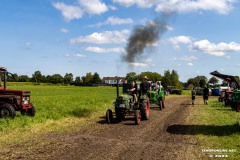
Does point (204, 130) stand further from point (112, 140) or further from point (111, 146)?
point (111, 146)

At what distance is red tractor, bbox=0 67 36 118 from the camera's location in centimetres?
1428

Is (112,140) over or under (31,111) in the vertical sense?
under

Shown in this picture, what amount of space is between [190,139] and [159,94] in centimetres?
1277

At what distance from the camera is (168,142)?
9.95 meters

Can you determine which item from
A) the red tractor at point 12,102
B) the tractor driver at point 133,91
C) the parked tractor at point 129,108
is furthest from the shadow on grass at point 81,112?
the tractor driver at point 133,91

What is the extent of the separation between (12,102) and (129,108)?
539 cm

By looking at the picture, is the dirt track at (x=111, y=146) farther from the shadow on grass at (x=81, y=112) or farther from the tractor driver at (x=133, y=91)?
the shadow on grass at (x=81, y=112)

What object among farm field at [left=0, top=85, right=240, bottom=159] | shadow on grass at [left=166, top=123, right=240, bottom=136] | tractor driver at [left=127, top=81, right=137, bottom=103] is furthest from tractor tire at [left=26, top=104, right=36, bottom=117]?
shadow on grass at [left=166, top=123, right=240, bottom=136]

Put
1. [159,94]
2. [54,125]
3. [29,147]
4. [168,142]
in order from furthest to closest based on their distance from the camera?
[159,94], [54,125], [168,142], [29,147]

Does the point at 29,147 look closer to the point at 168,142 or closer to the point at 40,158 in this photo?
the point at 40,158

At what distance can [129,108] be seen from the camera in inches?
580

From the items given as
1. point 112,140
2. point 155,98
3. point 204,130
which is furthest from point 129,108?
point 155,98

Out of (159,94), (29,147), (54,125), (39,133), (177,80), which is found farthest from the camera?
(177,80)

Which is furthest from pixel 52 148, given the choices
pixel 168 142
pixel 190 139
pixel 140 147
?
pixel 190 139
